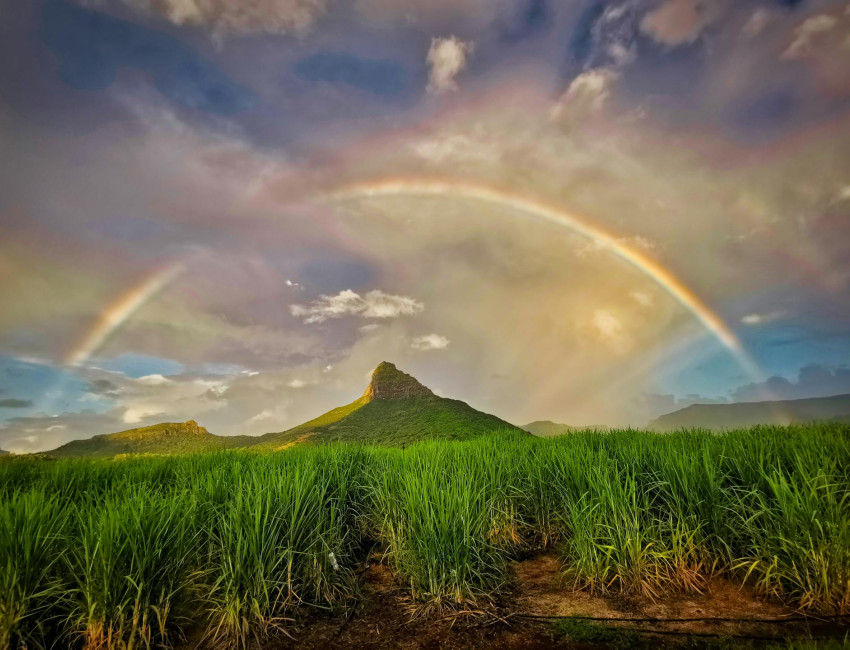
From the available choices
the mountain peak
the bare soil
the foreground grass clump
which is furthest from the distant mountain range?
the bare soil

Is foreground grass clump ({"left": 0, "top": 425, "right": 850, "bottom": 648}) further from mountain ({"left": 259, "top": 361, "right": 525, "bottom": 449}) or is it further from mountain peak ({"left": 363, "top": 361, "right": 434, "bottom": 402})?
mountain peak ({"left": 363, "top": 361, "right": 434, "bottom": 402})

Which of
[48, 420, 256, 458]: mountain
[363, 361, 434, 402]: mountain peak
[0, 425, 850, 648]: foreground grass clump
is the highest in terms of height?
[363, 361, 434, 402]: mountain peak

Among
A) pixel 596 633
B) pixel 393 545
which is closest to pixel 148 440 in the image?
pixel 393 545

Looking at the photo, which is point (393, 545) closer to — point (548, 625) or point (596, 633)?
point (548, 625)

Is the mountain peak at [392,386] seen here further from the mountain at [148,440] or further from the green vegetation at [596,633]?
the green vegetation at [596,633]

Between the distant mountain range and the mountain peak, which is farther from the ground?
the mountain peak

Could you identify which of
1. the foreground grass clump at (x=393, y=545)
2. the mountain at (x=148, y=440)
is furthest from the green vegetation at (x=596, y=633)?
the mountain at (x=148, y=440)

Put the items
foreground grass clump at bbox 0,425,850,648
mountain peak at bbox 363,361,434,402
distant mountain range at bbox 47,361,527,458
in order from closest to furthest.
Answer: foreground grass clump at bbox 0,425,850,648
distant mountain range at bbox 47,361,527,458
mountain peak at bbox 363,361,434,402

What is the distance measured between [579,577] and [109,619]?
429cm

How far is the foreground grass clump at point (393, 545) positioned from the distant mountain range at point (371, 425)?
69351mm

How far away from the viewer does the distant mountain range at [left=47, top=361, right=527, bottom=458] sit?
274ft

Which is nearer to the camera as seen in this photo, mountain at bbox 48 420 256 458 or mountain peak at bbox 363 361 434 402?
mountain at bbox 48 420 256 458

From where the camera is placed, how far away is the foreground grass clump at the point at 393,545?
11.4 feet

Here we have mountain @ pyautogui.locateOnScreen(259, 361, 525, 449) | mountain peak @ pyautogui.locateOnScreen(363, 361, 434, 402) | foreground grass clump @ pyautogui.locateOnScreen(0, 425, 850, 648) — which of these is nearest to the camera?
foreground grass clump @ pyautogui.locateOnScreen(0, 425, 850, 648)
